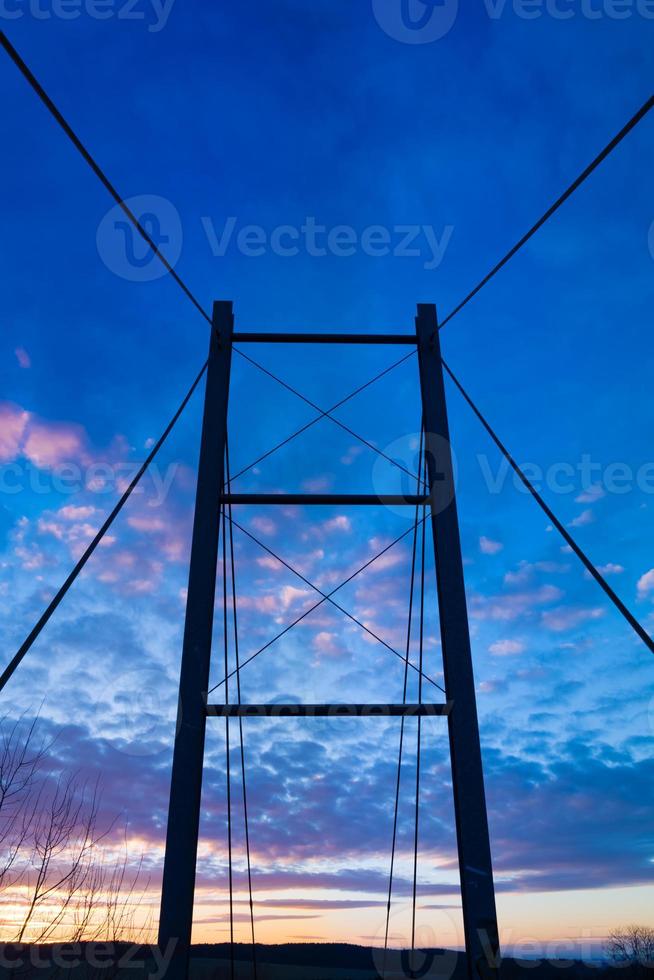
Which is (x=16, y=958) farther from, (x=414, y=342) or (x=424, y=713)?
(x=414, y=342)

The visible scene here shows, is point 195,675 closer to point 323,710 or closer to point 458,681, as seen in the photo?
point 323,710

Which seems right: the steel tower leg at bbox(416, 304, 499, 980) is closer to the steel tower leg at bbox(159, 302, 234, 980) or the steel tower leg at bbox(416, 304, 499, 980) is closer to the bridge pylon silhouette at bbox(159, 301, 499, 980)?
the bridge pylon silhouette at bbox(159, 301, 499, 980)

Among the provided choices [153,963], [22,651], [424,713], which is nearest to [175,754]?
[153,963]

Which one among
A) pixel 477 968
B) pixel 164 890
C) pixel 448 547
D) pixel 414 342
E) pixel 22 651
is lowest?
pixel 477 968

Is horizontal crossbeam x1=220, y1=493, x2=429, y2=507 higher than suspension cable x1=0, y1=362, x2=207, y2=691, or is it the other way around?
horizontal crossbeam x1=220, y1=493, x2=429, y2=507

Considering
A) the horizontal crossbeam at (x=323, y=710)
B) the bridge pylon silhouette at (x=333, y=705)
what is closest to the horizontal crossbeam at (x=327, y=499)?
the bridge pylon silhouette at (x=333, y=705)

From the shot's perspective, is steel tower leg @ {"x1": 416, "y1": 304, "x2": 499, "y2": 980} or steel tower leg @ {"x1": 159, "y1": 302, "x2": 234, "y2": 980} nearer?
steel tower leg @ {"x1": 416, "y1": 304, "x2": 499, "y2": 980}

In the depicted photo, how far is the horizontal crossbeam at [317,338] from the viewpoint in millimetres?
9000

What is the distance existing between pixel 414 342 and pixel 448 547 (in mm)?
2535

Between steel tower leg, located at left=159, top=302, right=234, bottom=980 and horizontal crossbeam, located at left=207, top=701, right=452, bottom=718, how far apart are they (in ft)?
0.69

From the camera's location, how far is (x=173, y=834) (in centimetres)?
637

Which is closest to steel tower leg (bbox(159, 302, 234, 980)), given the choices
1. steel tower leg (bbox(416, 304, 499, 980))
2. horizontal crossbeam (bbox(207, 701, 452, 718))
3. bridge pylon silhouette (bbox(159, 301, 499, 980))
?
bridge pylon silhouette (bbox(159, 301, 499, 980))

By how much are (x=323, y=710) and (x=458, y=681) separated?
114cm

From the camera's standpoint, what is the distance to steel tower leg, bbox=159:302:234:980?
20.2 ft
